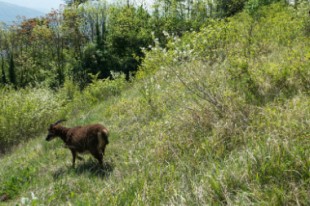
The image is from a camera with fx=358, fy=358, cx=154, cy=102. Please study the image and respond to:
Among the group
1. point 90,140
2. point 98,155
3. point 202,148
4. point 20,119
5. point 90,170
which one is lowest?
point 20,119

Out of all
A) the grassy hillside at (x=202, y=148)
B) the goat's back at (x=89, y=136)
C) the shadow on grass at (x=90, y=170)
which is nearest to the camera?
the grassy hillside at (x=202, y=148)

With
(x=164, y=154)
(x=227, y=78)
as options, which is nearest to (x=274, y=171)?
(x=164, y=154)

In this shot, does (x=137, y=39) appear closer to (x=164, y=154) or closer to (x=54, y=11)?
(x=54, y=11)

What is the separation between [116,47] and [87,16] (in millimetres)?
9022

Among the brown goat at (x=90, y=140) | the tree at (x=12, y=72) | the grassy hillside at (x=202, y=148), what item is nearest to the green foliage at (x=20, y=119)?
the grassy hillside at (x=202, y=148)

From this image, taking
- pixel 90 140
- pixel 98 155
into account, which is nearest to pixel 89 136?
pixel 90 140

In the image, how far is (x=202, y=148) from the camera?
498 cm

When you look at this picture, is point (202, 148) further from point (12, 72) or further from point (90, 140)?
point (12, 72)

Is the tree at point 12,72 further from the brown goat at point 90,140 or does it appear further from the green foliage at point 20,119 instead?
the brown goat at point 90,140

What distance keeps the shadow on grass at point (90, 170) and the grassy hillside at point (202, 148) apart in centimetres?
2

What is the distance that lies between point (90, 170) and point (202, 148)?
7.59ft

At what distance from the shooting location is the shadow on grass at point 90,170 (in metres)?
6.02

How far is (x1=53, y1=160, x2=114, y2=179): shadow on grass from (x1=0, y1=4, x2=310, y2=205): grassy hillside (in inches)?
0.8

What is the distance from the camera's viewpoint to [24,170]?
7.28 metres
